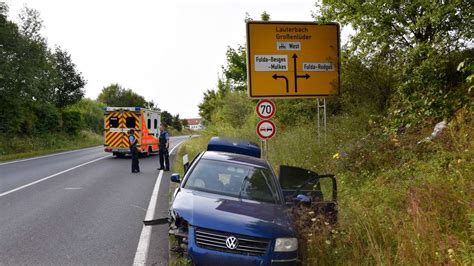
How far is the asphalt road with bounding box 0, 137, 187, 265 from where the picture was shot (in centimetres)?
548

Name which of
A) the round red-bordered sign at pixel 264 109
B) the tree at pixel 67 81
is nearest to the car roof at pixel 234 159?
the round red-bordered sign at pixel 264 109

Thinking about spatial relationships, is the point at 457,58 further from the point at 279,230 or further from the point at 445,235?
the point at 279,230

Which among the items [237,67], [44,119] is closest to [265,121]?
[237,67]

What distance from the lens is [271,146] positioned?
47.1 feet

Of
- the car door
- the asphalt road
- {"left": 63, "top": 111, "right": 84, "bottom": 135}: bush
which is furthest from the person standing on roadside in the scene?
{"left": 63, "top": 111, "right": 84, "bottom": 135}: bush

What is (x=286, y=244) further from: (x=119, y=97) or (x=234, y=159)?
(x=119, y=97)

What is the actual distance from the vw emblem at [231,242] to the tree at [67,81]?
38790 millimetres

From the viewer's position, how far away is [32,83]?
1090 inches

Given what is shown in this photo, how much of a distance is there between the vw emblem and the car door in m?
1.49

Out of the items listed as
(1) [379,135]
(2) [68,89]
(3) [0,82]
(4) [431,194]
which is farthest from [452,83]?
(2) [68,89]

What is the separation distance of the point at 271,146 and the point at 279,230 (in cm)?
972

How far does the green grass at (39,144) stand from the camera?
23.7 m

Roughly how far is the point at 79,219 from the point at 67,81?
35909mm

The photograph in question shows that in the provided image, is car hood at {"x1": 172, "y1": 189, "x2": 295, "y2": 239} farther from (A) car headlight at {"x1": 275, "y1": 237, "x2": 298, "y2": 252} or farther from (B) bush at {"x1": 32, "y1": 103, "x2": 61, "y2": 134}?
(B) bush at {"x1": 32, "y1": 103, "x2": 61, "y2": 134}
